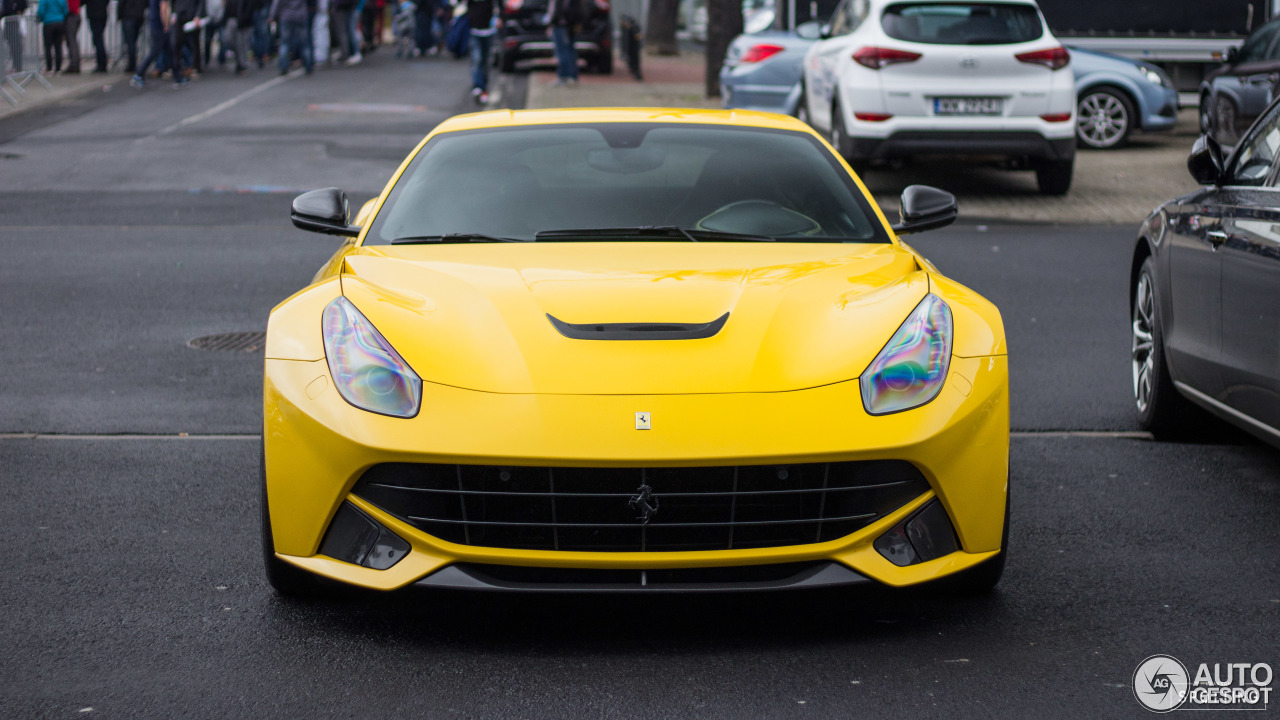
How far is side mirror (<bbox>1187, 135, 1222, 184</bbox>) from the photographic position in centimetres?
559

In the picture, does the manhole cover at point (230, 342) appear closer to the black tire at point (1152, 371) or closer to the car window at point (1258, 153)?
the black tire at point (1152, 371)

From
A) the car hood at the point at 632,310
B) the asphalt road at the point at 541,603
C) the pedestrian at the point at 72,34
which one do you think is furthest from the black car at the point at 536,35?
the car hood at the point at 632,310

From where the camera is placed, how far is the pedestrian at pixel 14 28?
24.5 m

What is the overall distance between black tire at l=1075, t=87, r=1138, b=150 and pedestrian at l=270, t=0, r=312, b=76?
53.3 ft

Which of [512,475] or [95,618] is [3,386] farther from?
[512,475]

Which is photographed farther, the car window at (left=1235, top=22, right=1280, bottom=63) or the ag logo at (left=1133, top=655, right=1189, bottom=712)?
the car window at (left=1235, top=22, right=1280, bottom=63)

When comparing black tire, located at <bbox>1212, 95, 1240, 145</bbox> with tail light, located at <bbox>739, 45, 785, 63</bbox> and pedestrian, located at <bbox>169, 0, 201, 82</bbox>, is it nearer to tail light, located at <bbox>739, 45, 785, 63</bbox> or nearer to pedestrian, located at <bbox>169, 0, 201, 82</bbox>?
tail light, located at <bbox>739, 45, 785, 63</bbox>

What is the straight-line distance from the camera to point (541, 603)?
13.7ft

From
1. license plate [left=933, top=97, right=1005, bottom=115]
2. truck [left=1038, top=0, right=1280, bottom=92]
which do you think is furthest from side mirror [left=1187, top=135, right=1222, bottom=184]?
truck [left=1038, top=0, right=1280, bottom=92]

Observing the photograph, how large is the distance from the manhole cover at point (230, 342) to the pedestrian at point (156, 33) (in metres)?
20.1

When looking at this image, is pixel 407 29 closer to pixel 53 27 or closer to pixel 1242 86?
pixel 53 27

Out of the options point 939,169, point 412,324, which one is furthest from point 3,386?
point 939,169

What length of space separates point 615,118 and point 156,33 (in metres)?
23.9

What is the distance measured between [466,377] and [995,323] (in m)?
1.45
